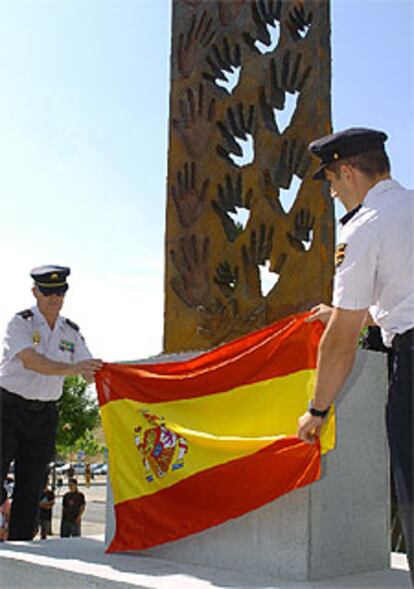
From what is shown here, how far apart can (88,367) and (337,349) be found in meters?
2.17

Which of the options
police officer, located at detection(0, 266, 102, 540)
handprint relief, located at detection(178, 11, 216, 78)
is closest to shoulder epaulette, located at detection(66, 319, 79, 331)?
police officer, located at detection(0, 266, 102, 540)

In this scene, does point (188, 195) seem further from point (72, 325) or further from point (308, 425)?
point (308, 425)

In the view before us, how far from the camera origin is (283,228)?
4.64 metres

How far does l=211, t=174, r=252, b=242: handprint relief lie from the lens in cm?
496

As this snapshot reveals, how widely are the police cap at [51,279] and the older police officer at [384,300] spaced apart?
7.76 ft

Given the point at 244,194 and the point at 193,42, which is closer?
the point at 244,194

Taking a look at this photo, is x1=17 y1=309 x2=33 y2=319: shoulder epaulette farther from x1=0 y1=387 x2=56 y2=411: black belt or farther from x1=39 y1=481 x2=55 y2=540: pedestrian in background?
x1=39 y1=481 x2=55 y2=540: pedestrian in background

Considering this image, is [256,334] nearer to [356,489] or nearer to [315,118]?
[356,489]

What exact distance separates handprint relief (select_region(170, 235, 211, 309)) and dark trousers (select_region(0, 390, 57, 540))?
122 centimetres

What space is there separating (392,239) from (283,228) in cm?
248

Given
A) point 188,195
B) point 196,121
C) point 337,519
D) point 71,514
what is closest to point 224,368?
point 337,519

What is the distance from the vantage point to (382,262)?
7.22 feet

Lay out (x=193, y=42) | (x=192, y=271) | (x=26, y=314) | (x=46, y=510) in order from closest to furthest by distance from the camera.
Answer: (x=26, y=314) → (x=192, y=271) → (x=193, y=42) → (x=46, y=510)

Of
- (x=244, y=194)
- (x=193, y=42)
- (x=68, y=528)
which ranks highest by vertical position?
(x=193, y=42)
